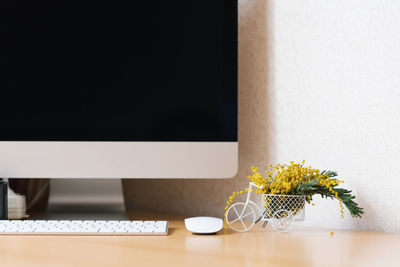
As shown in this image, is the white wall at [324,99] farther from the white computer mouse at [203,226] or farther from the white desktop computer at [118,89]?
the white computer mouse at [203,226]

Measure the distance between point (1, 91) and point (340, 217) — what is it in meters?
0.86

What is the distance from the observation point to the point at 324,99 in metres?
0.98

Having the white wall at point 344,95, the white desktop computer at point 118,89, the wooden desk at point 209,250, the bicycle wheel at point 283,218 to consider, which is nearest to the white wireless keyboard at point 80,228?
the wooden desk at point 209,250

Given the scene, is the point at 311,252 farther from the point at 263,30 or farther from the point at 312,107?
the point at 263,30

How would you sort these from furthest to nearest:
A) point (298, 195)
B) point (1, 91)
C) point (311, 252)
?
point (1, 91) < point (298, 195) < point (311, 252)

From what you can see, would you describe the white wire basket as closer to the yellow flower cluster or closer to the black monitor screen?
the yellow flower cluster

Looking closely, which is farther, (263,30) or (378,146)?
(263,30)

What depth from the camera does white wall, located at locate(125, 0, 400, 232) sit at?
90cm

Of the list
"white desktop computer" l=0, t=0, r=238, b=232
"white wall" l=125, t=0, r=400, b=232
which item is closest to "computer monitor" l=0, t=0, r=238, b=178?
"white desktop computer" l=0, t=0, r=238, b=232

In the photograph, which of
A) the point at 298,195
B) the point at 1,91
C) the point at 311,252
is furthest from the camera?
the point at 1,91

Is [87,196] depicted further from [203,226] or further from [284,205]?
[284,205]

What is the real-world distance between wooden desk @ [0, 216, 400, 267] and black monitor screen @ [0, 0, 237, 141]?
0.87ft

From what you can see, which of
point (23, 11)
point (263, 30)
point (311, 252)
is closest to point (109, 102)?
point (23, 11)

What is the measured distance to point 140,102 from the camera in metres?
0.98
